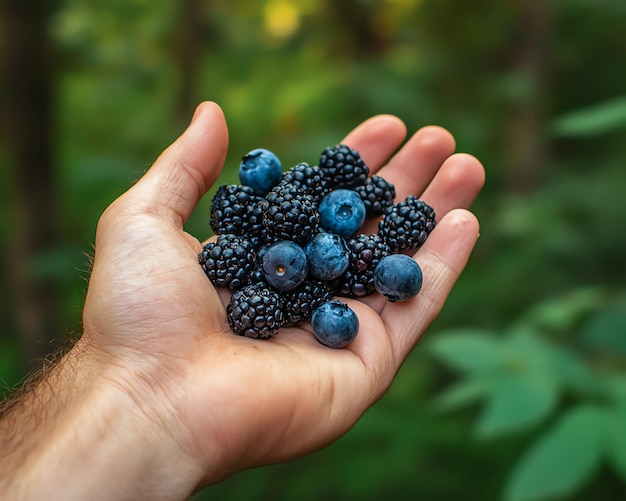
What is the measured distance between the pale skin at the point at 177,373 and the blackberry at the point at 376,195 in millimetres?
306

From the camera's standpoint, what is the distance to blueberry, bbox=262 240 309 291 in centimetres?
193

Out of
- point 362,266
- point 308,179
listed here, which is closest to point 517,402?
point 362,266

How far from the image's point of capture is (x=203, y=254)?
1944 mm

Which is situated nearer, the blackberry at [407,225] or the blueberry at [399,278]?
the blueberry at [399,278]

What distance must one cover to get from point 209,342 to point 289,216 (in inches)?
19.7

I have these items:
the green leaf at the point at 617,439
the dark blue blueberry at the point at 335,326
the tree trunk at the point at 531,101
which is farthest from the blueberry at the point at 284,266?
the tree trunk at the point at 531,101

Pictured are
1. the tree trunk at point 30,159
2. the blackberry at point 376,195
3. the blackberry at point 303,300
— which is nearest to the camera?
the blackberry at point 303,300

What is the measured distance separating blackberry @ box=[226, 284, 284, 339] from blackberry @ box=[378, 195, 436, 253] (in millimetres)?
514

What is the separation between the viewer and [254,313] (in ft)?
5.88

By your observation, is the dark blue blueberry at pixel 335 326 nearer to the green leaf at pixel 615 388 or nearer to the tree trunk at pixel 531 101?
the green leaf at pixel 615 388

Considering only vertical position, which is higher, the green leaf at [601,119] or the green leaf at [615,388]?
the green leaf at [601,119]

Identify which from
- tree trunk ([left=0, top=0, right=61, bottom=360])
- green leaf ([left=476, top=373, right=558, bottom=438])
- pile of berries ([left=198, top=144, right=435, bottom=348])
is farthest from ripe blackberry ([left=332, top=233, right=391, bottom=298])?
tree trunk ([left=0, top=0, right=61, bottom=360])

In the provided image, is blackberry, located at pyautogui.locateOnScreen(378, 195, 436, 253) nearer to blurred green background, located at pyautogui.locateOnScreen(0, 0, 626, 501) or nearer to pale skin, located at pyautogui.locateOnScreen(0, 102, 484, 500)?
pale skin, located at pyautogui.locateOnScreen(0, 102, 484, 500)

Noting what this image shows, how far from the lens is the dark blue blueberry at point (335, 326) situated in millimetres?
1825
